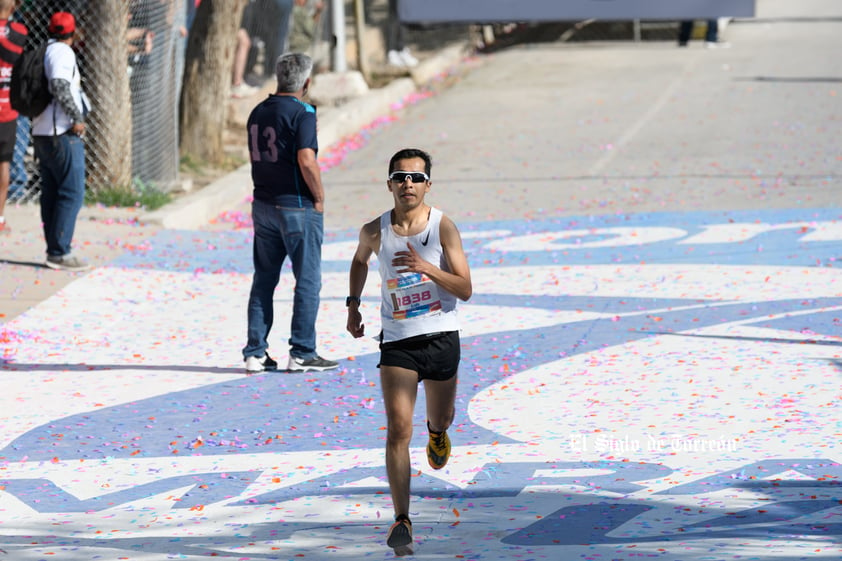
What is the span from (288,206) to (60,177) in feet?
11.3

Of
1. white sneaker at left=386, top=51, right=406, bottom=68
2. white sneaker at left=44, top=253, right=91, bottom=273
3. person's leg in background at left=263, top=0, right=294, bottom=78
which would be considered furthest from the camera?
white sneaker at left=386, top=51, right=406, bottom=68

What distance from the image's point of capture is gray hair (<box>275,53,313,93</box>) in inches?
348

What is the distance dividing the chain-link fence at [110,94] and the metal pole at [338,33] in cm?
605

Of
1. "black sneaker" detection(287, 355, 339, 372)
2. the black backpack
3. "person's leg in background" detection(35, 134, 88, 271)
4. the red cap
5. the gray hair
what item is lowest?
"black sneaker" detection(287, 355, 339, 372)

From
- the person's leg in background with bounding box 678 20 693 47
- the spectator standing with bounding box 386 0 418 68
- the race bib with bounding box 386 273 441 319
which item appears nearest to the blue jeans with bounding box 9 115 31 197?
the race bib with bounding box 386 273 441 319

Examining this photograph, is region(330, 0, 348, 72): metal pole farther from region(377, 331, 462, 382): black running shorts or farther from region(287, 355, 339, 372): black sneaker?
region(377, 331, 462, 382): black running shorts

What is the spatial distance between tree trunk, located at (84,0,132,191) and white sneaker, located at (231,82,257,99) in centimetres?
664

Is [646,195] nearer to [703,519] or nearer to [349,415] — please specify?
[349,415]

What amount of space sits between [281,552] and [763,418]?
3068 millimetres

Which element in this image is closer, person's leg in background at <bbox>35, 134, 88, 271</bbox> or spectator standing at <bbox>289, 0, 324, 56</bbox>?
person's leg in background at <bbox>35, 134, 88, 271</bbox>

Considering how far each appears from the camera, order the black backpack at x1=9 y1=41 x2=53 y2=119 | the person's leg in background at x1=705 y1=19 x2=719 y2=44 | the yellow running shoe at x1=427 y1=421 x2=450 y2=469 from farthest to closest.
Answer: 1. the person's leg in background at x1=705 y1=19 x2=719 y2=44
2. the black backpack at x1=9 y1=41 x2=53 y2=119
3. the yellow running shoe at x1=427 y1=421 x2=450 y2=469

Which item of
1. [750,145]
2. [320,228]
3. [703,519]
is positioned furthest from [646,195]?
[703,519]

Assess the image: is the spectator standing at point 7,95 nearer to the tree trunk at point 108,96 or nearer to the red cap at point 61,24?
the red cap at point 61,24

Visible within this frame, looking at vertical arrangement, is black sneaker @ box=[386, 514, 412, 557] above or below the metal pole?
below
